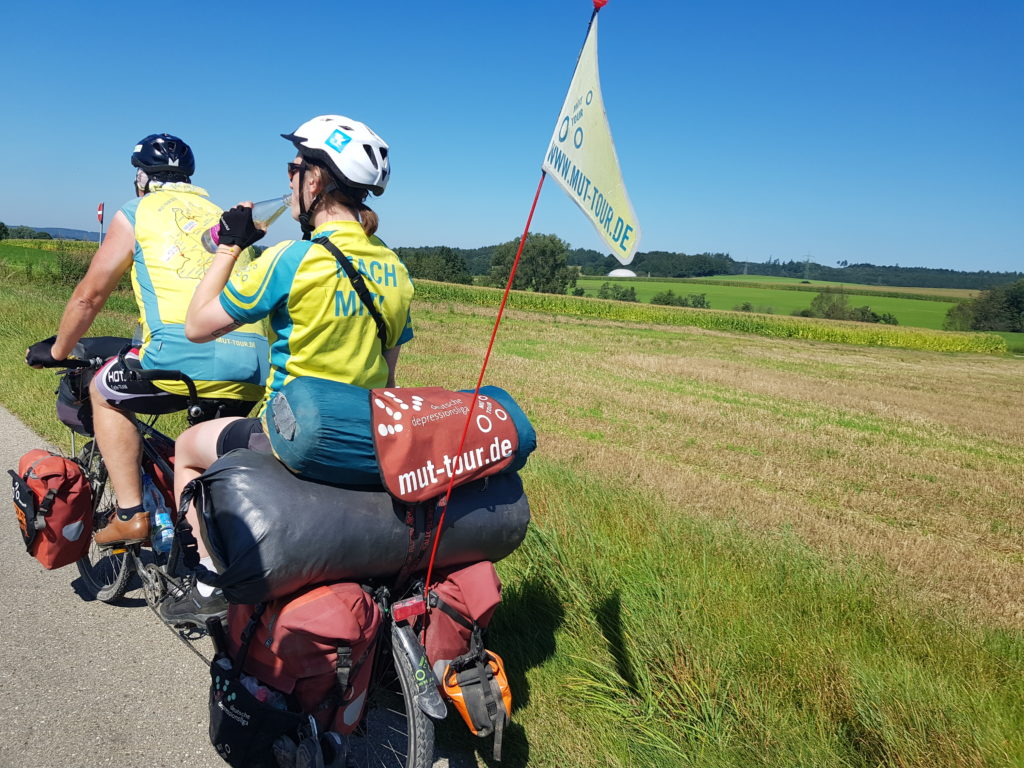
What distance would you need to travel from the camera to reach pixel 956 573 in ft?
19.3

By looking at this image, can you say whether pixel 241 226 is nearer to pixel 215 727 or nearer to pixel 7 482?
pixel 215 727

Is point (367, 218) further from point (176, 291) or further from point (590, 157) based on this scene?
point (176, 291)

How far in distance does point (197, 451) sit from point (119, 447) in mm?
1107

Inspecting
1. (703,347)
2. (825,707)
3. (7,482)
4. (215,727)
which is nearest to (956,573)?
(825,707)

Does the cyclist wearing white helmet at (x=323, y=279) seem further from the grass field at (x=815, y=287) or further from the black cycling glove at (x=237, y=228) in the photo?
the grass field at (x=815, y=287)

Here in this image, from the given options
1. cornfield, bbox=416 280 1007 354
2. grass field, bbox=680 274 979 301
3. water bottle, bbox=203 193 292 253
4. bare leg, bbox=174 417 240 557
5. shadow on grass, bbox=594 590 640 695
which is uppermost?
water bottle, bbox=203 193 292 253

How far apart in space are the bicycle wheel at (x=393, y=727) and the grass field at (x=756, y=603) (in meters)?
0.29

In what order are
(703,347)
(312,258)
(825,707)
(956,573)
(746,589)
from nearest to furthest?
1. (312,258)
2. (825,707)
3. (746,589)
4. (956,573)
5. (703,347)

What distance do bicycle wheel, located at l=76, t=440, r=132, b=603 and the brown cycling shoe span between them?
30cm

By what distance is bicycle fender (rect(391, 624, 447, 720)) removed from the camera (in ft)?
7.66

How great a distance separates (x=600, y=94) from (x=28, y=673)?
354cm

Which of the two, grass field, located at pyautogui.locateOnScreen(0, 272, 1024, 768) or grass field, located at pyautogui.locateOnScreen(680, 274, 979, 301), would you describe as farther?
grass field, located at pyautogui.locateOnScreen(680, 274, 979, 301)

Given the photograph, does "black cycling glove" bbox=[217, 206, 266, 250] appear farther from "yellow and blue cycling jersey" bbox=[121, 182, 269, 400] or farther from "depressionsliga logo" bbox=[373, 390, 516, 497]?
"yellow and blue cycling jersey" bbox=[121, 182, 269, 400]

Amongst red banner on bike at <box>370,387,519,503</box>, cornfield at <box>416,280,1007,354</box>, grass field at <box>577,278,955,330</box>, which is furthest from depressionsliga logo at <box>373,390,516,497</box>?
grass field at <box>577,278,955,330</box>
